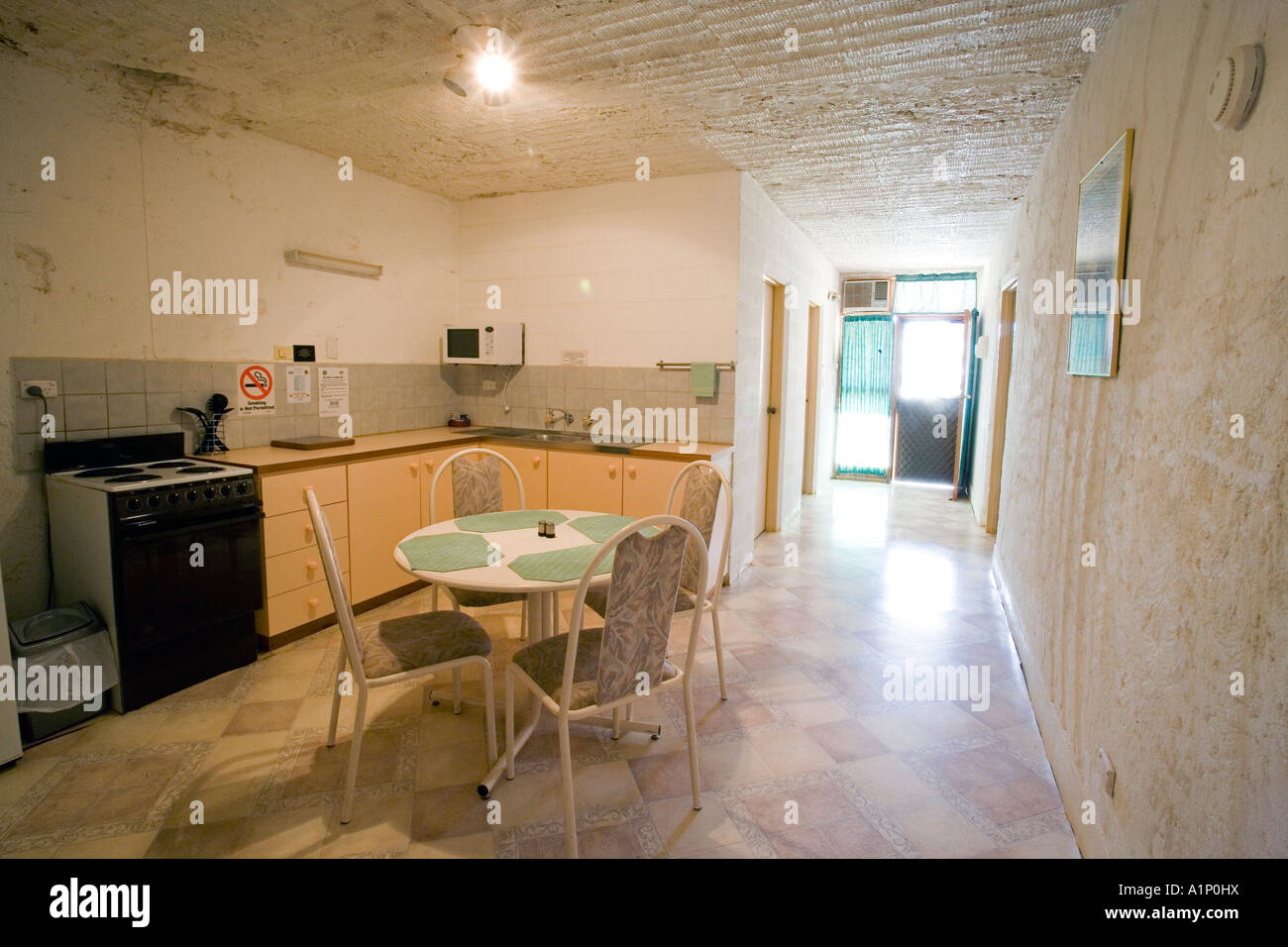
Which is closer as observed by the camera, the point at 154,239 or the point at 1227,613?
the point at 1227,613

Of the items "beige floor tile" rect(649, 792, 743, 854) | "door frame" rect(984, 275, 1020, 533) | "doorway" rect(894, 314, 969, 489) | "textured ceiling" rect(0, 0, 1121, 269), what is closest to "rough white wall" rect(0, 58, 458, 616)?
"textured ceiling" rect(0, 0, 1121, 269)

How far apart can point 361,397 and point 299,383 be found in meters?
0.45

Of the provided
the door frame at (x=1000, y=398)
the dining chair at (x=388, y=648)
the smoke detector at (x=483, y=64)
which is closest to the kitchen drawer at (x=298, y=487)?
the dining chair at (x=388, y=648)

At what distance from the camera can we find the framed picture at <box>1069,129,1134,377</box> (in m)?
1.91

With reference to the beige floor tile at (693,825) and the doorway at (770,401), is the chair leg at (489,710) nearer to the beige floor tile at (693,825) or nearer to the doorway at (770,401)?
the beige floor tile at (693,825)

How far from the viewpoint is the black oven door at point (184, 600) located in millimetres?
2586

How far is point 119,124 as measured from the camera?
2.96 m

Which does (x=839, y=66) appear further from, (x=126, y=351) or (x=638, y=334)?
(x=126, y=351)

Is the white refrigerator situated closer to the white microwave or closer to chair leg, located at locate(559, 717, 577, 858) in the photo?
chair leg, located at locate(559, 717, 577, 858)

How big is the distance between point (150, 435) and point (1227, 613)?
3990 mm

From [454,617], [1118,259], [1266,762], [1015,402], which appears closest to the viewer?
[1266,762]

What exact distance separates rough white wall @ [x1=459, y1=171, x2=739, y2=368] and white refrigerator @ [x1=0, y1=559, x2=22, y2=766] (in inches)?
127

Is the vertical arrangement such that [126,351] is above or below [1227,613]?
above

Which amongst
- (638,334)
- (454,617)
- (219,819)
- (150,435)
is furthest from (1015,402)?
(150,435)
